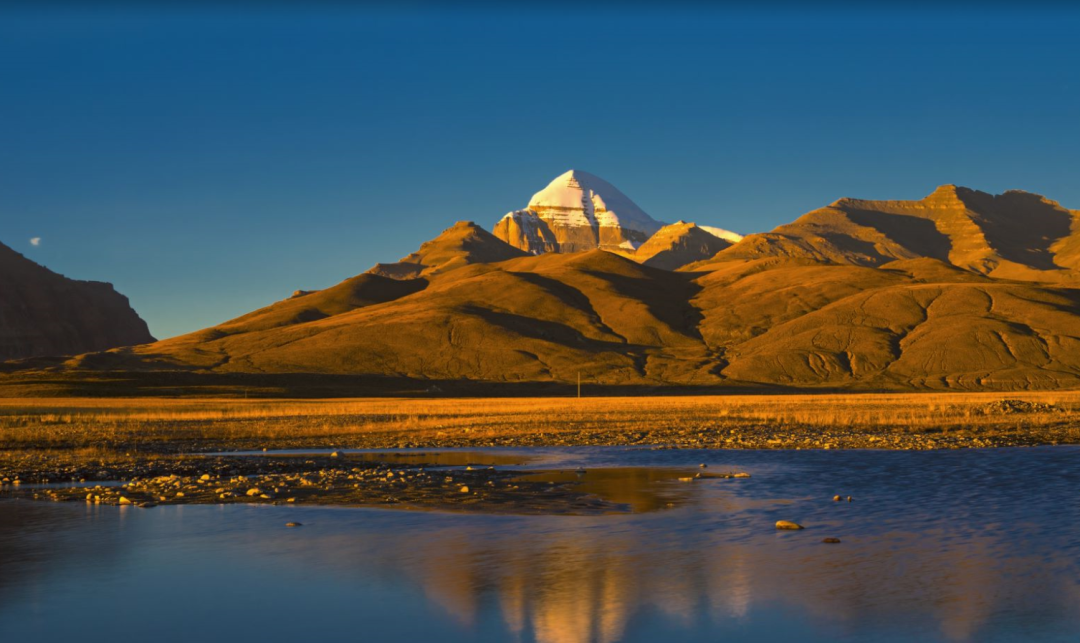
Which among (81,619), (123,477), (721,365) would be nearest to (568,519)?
(81,619)

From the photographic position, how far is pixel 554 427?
63219 millimetres

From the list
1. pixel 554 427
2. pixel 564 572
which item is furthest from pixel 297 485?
pixel 554 427

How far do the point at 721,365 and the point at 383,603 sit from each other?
7089 inches

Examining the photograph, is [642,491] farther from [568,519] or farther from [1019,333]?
[1019,333]

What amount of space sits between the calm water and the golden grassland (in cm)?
2245

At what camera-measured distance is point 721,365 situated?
193m

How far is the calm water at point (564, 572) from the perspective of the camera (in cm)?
1505

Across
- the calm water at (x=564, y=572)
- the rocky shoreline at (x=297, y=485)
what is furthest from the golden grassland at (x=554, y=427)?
the calm water at (x=564, y=572)

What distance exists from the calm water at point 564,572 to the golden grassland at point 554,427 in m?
22.5

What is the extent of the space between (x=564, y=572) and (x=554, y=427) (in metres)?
44.5

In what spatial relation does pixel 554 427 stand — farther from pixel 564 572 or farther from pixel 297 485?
pixel 564 572

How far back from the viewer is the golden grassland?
1980 inches

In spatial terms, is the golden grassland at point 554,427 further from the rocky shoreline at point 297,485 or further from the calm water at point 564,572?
the calm water at point 564,572

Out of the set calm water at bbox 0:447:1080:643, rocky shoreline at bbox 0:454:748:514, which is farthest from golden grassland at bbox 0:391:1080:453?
calm water at bbox 0:447:1080:643
